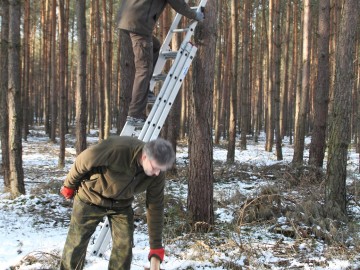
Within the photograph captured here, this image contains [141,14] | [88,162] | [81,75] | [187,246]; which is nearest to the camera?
[88,162]

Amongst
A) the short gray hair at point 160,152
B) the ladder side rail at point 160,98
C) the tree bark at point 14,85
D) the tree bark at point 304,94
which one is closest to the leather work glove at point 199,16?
the ladder side rail at point 160,98

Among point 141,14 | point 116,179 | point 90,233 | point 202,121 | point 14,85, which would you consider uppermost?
point 141,14

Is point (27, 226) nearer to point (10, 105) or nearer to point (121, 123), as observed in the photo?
point (10, 105)

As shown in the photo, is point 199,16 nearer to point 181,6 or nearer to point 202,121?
point 181,6

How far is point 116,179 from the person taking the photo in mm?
3197

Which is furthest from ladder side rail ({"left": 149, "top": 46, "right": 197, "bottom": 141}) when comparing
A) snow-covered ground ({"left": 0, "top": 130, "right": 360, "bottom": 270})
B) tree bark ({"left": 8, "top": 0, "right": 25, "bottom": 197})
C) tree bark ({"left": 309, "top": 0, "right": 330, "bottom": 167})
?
tree bark ({"left": 309, "top": 0, "right": 330, "bottom": 167})

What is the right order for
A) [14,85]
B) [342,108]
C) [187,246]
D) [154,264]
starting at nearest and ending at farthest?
[154,264], [187,246], [342,108], [14,85]

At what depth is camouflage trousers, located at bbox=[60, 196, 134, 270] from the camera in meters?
3.44

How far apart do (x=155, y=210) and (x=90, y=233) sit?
670 millimetres

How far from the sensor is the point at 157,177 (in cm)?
330

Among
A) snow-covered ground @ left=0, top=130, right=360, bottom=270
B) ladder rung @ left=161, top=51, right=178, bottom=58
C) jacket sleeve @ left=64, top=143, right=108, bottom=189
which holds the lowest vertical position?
snow-covered ground @ left=0, top=130, right=360, bottom=270

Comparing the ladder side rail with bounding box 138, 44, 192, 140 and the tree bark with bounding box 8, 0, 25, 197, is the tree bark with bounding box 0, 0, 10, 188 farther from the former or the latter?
the ladder side rail with bounding box 138, 44, 192, 140

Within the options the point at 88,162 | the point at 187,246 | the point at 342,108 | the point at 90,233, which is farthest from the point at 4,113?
the point at 342,108

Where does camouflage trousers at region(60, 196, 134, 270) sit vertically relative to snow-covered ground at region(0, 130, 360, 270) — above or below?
above
